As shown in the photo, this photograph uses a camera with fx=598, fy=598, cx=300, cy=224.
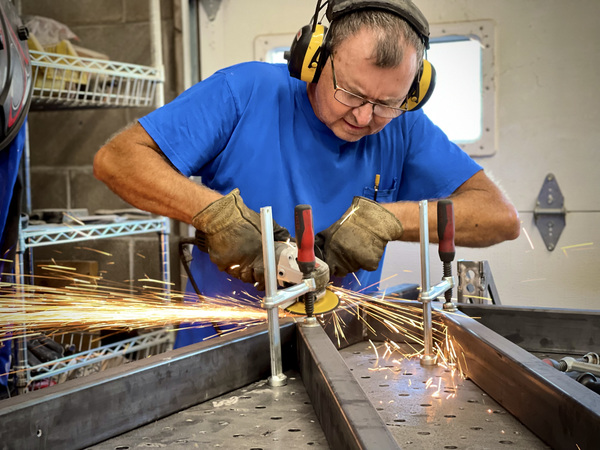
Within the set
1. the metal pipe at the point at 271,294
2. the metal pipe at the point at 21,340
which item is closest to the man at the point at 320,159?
the metal pipe at the point at 271,294

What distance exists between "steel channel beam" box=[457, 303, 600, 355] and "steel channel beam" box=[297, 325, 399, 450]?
20.5 inches

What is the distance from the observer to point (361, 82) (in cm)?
149

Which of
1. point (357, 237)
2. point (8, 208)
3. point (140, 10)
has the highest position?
point (140, 10)

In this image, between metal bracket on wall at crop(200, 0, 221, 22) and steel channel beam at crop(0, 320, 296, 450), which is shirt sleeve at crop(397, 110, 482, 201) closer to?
steel channel beam at crop(0, 320, 296, 450)

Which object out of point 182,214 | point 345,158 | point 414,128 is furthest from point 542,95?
point 182,214

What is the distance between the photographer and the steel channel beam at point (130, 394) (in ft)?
2.65

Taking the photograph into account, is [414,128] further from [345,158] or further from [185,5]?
[185,5]

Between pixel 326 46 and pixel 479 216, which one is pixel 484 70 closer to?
pixel 479 216

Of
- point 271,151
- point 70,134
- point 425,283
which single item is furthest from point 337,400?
point 70,134

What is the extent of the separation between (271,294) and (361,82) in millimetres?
659

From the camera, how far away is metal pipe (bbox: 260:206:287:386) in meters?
1.10

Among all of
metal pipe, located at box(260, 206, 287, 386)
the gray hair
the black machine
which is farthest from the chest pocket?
the black machine

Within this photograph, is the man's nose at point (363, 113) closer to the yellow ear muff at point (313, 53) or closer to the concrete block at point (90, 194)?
the yellow ear muff at point (313, 53)

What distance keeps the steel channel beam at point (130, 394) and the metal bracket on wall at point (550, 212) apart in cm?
229
